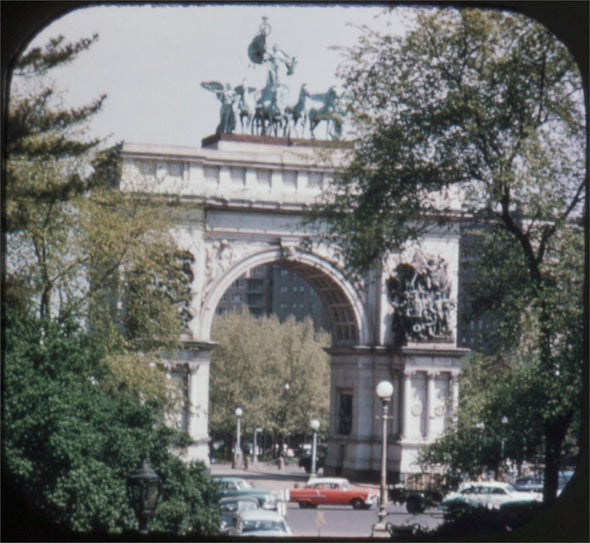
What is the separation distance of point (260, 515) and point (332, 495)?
1858 mm

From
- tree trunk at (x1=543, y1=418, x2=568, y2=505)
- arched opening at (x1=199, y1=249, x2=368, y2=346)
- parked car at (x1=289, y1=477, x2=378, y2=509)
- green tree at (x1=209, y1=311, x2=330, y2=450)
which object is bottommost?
parked car at (x1=289, y1=477, x2=378, y2=509)

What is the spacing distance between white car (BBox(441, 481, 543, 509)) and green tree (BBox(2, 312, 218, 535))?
144cm

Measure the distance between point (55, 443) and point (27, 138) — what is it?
1857mm

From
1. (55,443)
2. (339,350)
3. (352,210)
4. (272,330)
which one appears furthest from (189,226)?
(272,330)

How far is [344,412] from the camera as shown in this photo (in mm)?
18062

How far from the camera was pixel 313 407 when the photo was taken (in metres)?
28.3

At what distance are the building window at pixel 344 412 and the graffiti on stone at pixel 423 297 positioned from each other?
1131 millimetres

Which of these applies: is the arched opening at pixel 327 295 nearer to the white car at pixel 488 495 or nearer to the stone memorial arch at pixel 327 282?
the stone memorial arch at pixel 327 282

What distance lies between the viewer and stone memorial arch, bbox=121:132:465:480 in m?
10.1

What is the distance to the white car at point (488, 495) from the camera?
24.7 ft

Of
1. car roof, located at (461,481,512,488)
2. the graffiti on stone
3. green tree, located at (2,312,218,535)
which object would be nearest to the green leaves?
the graffiti on stone

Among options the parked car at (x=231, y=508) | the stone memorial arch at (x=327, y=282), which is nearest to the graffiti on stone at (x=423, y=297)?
the stone memorial arch at (x=327, y=282)

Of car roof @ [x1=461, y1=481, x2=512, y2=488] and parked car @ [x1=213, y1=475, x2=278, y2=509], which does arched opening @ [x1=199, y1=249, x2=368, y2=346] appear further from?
car roof @ [x1=461, y1=481, x2=512, y2=488]

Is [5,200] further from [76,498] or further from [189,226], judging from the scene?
[189,226]
